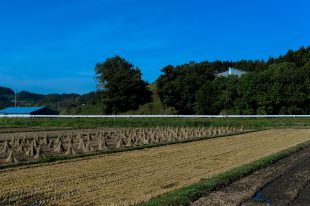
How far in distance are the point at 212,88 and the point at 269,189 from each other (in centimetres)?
5771

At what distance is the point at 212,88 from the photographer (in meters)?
69.0

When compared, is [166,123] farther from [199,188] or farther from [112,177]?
[199,188]

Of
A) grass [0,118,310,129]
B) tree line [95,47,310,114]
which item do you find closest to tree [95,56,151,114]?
tree line [95,47,310,114]

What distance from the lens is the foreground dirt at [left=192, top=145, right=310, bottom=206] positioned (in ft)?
33.4

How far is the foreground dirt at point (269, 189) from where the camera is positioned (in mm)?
10172

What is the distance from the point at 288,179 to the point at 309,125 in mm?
34459

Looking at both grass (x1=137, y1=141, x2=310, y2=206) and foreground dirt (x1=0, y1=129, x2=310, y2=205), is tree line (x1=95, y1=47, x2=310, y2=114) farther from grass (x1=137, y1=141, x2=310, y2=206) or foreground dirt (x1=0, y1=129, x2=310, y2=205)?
grass (x1=137, y1=141, x2=310, y2=206)

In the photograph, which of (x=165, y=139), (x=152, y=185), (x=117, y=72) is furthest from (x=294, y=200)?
(x=117, y=72)

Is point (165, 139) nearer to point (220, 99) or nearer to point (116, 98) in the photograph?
point (220, 99)

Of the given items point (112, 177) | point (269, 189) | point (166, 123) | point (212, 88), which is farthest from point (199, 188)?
point (212, 88)

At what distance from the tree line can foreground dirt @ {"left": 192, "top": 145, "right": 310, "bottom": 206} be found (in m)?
46.4

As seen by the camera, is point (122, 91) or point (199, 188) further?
point (122, 91)

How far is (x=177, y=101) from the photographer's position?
7881 centimetres

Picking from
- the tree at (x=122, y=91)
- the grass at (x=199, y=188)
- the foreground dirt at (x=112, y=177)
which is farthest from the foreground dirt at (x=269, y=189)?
the tree at (x=122, y=91)
